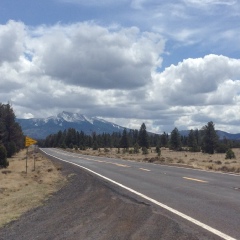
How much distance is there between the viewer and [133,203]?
11516 millimetres

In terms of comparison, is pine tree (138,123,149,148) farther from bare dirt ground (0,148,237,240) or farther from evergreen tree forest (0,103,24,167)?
bare dirt ground (0,148,237,240)

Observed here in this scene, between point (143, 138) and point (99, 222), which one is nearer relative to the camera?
point (99, 222)

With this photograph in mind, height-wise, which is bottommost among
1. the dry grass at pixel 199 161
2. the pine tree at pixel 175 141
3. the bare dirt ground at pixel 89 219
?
the bare dirt ground at pixel 89 219

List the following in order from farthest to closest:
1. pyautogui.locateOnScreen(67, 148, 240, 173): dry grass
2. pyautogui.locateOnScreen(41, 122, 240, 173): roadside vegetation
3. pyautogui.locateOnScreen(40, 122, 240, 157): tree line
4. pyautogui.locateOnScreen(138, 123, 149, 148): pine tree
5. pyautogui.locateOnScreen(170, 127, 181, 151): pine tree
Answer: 1. pyautogui.locateOnScreen(138, 123, 149, 148): pine tree
2. pyautogui.locateOnScreen(170, 127, 181, 151): pine tree
3. pyautogui.locateOnScreen(40, 122, 240, 157): tree line
4. pyautogui.locateOnScreen(41, 122, 240, 173): roadside vegetation
5. pyautogui.locateOnScreen(67, 148, 240, 173): dry grass

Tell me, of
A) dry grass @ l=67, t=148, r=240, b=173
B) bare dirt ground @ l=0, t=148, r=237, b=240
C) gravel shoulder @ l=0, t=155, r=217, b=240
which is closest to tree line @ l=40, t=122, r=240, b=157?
dry grass @ l=67, t=148, r=240, b=173

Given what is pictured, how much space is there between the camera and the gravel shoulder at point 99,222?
24.9 feet

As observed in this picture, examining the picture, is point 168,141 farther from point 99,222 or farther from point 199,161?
point 99,222

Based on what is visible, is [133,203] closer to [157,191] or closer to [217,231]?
[157,191]

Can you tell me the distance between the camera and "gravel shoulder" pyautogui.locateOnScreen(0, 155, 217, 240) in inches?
299

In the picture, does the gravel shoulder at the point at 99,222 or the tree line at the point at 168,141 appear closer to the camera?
the gravel shoulder at the point at 99,222

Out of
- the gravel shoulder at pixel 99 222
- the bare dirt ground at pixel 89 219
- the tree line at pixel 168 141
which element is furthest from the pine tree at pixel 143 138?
the gravel shoulder at pixel 99 222

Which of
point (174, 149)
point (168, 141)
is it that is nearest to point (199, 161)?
point (174, 149)

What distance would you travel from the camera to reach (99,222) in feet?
29.1

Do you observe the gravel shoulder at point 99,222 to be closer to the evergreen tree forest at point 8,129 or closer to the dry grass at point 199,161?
the dry grass at point 199,161
